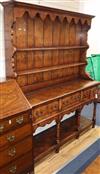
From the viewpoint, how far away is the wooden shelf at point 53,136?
8.70 ft

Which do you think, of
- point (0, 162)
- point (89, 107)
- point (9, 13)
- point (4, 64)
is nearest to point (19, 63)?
point (4, 64)

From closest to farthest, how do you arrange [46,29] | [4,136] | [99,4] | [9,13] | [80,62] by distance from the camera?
1. [4,136]
2. [9,13]
3. [46,29]
4. [80,62]
5. [99,4]

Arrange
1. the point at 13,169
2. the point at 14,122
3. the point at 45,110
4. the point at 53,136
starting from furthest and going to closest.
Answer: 1. the point at 53,136
2. the point at 45,110
3. the point at 13,169
4. the point at 14,122

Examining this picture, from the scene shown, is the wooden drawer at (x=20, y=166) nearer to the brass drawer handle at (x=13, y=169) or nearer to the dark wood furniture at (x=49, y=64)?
the brass drawer handle at (x=13, y=169)

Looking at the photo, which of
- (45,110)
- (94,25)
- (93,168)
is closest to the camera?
(45,110)

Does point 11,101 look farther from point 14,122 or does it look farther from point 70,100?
point 70,100

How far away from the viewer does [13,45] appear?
2234 millimetres

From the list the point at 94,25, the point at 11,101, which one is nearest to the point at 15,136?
the point at 11,101

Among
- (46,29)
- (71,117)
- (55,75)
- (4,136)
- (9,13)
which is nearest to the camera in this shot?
(4,136)

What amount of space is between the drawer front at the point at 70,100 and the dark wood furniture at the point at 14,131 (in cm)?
67

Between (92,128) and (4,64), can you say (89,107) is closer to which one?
(92,128)

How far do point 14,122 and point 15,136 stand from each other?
15 cm

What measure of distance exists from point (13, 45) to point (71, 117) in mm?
1936

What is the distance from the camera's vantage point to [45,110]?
2.40 meters
